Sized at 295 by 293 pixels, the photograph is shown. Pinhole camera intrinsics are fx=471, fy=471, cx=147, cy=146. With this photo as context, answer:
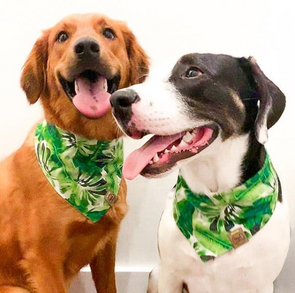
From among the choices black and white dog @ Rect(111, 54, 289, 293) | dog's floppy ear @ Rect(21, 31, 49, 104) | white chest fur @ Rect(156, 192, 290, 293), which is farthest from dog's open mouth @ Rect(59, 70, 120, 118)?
white chest fur @ Rect(156, 192, 290, 293)

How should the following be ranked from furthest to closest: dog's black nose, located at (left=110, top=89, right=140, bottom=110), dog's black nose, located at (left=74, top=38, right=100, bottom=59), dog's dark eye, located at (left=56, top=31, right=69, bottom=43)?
dog's dark eye, located at (left=56, top=31, right=69, bottom=43) < dog's black nose, located at (left=74, top=38, right=100, bottom=59) < dog's black nose, located at (left=110, top=89, right=140, bottom=110)

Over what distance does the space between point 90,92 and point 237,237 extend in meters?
0.61

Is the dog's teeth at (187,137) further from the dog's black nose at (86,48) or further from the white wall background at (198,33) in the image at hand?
the white wall background at (198,33)

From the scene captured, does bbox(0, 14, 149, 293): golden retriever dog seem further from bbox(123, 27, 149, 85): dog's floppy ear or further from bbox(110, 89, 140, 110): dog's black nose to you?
bbox(110, 89, 140, 110): dog's black nose

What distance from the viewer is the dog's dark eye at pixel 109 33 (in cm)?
153

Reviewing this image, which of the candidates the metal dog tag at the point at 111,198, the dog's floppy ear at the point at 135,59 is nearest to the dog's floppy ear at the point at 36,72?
the dog's floppy ear at the point at 135,59

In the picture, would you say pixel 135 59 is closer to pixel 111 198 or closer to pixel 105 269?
pixel 111 198

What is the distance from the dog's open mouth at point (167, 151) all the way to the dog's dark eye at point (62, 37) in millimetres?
514

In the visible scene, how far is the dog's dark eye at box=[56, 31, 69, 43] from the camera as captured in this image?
4.91 feet

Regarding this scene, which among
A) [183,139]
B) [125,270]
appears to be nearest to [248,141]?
[183,139]

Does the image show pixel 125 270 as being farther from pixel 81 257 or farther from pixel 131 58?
pixel 131 58

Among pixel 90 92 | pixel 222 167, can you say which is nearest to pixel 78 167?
pixel 90 92

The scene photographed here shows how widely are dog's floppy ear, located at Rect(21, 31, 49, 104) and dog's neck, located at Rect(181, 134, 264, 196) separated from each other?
55cm

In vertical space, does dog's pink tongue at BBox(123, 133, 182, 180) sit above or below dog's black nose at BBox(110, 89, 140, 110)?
below
